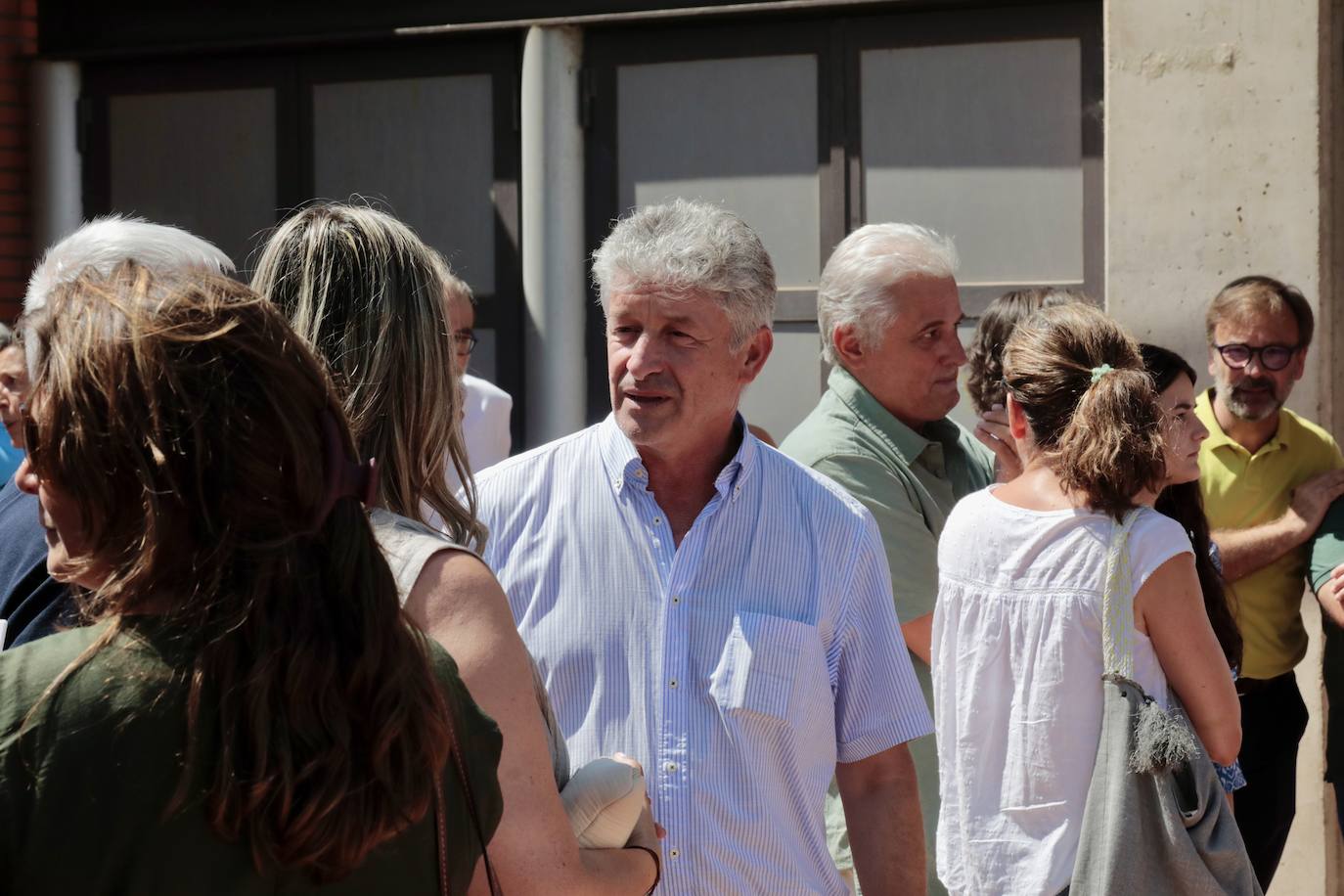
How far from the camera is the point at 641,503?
260 cm

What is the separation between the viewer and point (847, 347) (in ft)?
12.0

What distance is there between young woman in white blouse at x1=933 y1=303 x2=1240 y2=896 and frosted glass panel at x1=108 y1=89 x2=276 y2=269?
13.5 feet

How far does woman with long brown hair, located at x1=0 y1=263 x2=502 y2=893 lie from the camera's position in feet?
4.00

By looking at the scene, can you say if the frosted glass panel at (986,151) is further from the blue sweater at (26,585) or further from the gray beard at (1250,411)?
the blue sweater at (26,585)

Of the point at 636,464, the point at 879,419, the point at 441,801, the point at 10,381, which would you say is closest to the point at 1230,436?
the point at 879,419

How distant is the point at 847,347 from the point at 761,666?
4.53 feet

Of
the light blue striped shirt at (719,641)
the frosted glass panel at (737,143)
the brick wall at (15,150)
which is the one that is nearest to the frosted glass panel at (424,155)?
the frosted glass panel at (737,143)

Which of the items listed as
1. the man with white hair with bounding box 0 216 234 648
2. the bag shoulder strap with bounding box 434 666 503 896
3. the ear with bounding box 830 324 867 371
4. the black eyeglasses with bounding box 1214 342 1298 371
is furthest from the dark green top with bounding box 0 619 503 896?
the black eyeglasses with bounding box 1214 342 1298 371

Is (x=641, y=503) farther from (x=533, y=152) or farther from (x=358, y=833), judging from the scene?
(x=533, y=152)

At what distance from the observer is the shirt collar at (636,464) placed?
8.54 ft

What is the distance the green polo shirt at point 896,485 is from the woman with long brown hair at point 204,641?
80.0 inches

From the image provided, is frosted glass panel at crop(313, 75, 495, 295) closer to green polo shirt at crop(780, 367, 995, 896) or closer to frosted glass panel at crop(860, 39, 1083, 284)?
frosted glass panel at crop(860, 39, 1083, 284)

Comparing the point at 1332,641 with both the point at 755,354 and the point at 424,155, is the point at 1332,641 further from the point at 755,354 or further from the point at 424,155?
the point at 424,155

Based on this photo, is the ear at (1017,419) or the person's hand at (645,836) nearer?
the person's hand at (645,836)
